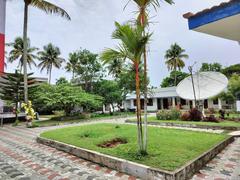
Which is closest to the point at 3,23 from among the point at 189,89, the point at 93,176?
the point at 93,176

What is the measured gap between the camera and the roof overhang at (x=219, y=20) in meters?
3.70

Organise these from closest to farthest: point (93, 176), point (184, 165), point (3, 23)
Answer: point (184, 165) → point (93, 176) → point (3, 23)

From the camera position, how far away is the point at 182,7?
6059mm

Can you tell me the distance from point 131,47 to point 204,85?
35.3ft

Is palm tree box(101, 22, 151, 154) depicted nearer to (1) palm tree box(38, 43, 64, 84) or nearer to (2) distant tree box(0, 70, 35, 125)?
(2) distant tree box(0, 70, 35, 125)

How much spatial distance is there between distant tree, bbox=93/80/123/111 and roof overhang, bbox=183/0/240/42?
19.0 metres

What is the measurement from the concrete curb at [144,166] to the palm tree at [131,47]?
600 mm

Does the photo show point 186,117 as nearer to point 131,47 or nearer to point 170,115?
point 170,115

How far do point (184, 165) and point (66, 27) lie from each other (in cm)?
1375

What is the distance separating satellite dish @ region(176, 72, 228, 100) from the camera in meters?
12.4

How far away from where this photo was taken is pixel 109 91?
23.8m

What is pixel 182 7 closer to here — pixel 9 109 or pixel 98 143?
pixel 98 143

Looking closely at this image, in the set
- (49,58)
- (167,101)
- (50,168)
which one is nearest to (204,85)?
(50,168)

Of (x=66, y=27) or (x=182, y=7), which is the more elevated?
(x=66, y=27)
